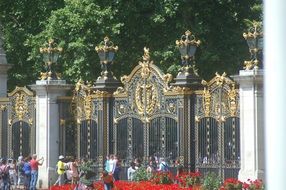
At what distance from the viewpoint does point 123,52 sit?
31031 mm

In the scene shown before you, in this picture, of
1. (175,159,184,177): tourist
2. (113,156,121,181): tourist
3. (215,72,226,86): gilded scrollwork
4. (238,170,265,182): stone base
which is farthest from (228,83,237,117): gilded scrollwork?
(113,156,121,181): tourist

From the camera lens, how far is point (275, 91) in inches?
50.0

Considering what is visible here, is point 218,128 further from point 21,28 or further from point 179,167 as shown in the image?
point 21,28

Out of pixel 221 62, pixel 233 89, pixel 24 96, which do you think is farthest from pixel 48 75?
pixel 221 62

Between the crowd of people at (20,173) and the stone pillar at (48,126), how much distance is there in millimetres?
310

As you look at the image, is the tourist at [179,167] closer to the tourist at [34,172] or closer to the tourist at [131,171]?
the tourist at [131,171]

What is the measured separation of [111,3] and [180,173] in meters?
12.6

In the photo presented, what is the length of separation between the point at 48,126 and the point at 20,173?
2.08 meters

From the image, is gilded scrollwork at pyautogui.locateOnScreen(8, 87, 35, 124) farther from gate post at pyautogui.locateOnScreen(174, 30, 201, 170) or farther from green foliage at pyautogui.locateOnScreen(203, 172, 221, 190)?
green foliage at pyautogui.locateOnScreen(203, 172, 221, 190)

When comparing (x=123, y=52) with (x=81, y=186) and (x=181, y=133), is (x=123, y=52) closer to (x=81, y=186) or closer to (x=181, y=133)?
(x=181, y=133)

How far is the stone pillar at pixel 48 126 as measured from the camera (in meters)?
24.2

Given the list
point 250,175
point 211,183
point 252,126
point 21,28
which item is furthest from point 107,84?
point 21,28

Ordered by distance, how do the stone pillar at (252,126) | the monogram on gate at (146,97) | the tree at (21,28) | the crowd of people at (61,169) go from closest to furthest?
the stone pillar at (252,126) → the crowd of people at (61,169) → the monogram on gate at (146,97) → the tree at (21,28)

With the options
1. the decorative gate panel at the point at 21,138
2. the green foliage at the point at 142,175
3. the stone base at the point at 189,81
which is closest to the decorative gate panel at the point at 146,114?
the stone base at the point at 189,81
